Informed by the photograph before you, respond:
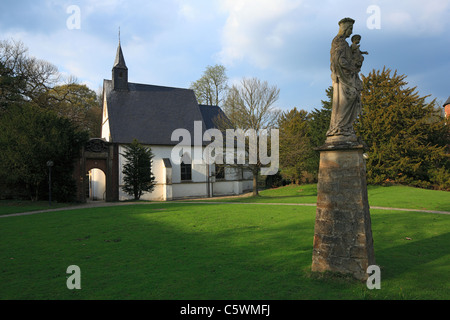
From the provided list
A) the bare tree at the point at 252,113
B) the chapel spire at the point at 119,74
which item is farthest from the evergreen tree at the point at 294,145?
the chapel spire at the point at 119,74

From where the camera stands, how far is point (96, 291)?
5.01 meters

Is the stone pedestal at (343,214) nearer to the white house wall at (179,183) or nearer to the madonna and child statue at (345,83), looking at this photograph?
the madonna and child statue at (345,83)

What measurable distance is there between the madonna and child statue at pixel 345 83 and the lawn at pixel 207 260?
2870mm

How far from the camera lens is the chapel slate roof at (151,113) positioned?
27312mm

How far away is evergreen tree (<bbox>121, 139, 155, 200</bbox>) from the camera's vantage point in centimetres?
2356

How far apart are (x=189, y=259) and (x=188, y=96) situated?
27.5m

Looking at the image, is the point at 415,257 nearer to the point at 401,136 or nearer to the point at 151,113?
the point at 401,136

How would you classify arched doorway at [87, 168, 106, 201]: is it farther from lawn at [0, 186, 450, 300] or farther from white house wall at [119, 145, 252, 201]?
lawn at [0, 186, 450, 300]

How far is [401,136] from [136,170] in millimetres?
23517

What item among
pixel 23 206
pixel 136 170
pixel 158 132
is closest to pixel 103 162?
pixel 136 170

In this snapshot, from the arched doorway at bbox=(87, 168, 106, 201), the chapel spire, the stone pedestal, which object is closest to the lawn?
the stone pedestal

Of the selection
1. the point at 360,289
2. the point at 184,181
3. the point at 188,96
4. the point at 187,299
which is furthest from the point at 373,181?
the point at 187,299

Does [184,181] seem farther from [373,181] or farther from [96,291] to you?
[96,291]

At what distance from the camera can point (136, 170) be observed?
23.6m
